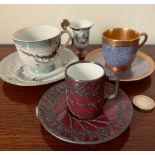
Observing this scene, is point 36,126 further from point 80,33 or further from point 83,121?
point 80,33

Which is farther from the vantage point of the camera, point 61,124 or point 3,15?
point 3,15

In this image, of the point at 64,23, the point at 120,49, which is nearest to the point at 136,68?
the point at 120,49

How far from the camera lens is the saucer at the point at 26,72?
1.82 ft

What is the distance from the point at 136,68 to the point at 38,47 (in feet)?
0.82

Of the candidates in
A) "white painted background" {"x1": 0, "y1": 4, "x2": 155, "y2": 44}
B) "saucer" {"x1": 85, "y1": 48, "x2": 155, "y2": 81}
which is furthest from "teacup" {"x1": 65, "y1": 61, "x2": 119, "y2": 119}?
"white painted background" {"x1": 0, "y1": 4, "x2": 155, "y2": 44}

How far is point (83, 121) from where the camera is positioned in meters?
0.44

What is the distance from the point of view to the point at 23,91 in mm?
550

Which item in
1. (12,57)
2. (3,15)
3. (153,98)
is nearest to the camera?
(153,98)

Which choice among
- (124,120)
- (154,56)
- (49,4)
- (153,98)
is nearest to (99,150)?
(124,120)

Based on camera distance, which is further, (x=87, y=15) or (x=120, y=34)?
(x=87, y=15)

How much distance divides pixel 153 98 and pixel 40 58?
265 millimetres

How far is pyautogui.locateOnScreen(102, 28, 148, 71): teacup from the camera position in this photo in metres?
0.55
